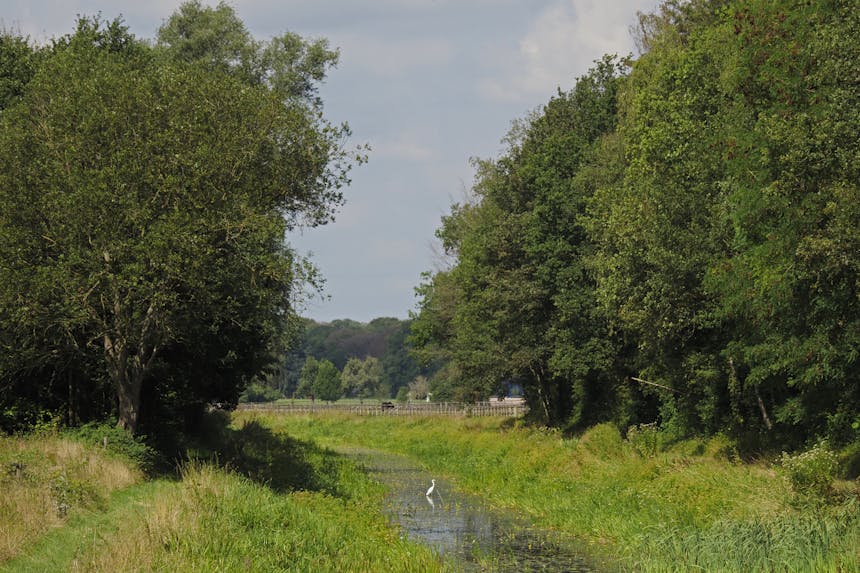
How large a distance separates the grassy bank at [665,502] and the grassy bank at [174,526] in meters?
5.25

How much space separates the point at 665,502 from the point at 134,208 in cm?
1795

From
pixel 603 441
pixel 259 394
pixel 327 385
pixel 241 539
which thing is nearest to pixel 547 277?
pixel 603 441

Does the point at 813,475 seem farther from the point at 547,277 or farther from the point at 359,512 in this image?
the point at 547,277

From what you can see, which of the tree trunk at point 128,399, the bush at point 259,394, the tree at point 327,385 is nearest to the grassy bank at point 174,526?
the tree trunk at point 128,399

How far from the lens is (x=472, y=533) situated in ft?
85.5

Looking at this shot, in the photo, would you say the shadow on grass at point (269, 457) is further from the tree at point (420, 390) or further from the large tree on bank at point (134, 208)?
the tree at point (420, 390)

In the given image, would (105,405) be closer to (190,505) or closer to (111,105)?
(111,105)

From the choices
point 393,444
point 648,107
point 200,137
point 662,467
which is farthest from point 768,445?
point 393,444

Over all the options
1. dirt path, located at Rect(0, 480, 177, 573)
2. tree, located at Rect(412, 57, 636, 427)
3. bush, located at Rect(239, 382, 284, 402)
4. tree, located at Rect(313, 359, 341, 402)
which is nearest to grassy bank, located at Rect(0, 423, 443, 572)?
dirt path, located at Rect(0, 480, 177, 573)

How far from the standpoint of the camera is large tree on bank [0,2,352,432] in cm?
2759

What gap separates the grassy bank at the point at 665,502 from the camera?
57.8 ft

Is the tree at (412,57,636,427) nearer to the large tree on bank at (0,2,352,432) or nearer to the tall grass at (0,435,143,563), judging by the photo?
the large tree on bank at (0,2,352,432)

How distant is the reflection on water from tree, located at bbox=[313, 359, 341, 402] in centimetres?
14417

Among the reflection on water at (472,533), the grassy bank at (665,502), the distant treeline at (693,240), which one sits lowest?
the reflection on water at (472,533)
